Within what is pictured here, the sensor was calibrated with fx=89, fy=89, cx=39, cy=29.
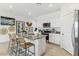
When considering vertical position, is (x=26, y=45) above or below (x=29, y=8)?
below

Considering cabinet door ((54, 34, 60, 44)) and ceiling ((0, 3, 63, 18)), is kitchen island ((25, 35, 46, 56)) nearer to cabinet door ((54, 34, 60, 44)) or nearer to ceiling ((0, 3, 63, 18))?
cabinet door ((54, 34, 60, 44))

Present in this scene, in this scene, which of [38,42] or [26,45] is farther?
[38,42]

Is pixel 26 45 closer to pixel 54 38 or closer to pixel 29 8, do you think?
pixel 54 38

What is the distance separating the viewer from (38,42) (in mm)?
1986

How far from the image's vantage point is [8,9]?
1669 mm

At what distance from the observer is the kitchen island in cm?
183

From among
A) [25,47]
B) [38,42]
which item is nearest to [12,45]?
[25,47]

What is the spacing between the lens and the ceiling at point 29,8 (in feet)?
5.54

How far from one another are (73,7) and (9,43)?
142 cm

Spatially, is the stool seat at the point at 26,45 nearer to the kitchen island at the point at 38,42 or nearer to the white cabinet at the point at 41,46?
the kitchen island at the point at 38,42

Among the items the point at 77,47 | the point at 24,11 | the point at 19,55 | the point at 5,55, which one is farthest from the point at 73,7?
the point at 5,55

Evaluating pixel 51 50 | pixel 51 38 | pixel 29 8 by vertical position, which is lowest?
pixel 51 50

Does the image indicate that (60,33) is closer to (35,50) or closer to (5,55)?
(35,50)

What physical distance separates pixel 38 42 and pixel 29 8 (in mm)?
761
